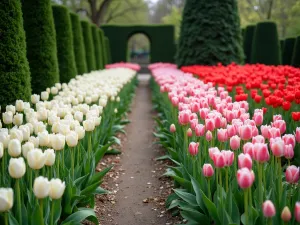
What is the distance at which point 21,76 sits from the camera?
223 inches

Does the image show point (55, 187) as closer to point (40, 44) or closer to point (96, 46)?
point (40, 44)

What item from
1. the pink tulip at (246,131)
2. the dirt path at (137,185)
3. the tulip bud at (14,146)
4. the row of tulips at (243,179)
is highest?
the tulip bud at (14,146)

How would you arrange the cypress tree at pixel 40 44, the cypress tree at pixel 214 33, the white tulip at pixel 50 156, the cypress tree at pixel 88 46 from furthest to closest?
1. the cypress tree at pixel 88 46
2. the cypress tree at pixel 214 33
3. the cypress tree at pixel 40 44
4. the white tulip at pixel 50 156

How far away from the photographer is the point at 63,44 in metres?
10.4

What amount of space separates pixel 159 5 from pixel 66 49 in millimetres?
Result: 56382

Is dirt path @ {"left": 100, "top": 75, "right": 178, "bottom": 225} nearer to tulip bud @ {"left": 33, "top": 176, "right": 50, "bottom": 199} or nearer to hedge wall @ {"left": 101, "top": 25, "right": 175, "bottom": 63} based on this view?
tulip bud @ {"left": 33, "top": 176, "right": 50, "bottom": 199}

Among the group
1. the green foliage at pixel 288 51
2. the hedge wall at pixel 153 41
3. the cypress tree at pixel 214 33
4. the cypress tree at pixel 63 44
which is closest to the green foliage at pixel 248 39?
the green foliage at pixel 288 51

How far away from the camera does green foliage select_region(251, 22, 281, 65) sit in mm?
16188

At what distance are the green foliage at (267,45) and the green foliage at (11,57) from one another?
12606 mm

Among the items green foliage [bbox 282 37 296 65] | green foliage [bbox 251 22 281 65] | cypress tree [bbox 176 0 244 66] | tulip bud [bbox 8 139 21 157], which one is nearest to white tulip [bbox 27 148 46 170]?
tulip bud [bbox 8 139 21 157]

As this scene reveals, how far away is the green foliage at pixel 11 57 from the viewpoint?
17.8 feet

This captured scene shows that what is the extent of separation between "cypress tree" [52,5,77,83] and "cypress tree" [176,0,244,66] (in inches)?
246

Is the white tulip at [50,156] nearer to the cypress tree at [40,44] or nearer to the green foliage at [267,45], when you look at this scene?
the cypress tree at [40,44]

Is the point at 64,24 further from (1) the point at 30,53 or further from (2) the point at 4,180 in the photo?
(2) the point at 4,180
